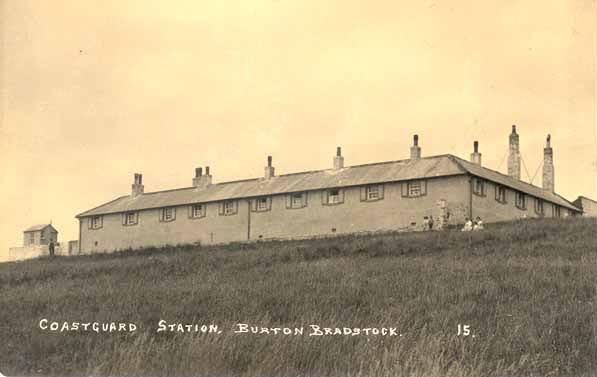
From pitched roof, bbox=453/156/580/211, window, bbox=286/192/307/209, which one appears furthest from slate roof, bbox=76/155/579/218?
window, bbox=286/192/307/209

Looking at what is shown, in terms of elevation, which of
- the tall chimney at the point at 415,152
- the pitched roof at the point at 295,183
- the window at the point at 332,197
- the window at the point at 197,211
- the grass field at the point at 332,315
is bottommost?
the grass field at the point at 332,315

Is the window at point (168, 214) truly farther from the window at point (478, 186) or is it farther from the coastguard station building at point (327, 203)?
the window at point (478, 186)

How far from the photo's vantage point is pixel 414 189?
40750 mm

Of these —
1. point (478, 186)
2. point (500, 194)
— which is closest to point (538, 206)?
point (500, 194)

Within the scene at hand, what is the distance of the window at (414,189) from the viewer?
1593 inches

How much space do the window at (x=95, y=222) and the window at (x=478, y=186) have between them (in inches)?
1010

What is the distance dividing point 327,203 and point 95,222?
18.1 m

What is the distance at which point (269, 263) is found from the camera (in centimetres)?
2659

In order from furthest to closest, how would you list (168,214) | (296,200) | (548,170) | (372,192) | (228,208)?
(548,170)
(168,214)
(228,208)
(296,200)
(372,192)

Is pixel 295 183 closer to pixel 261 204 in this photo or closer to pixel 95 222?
pixel 261 204

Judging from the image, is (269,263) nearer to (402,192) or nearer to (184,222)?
(402,192)

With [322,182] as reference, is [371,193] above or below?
below

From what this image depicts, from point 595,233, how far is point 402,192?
45.0 ft

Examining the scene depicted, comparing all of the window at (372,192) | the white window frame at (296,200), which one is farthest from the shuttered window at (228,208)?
the window at (372,192)
